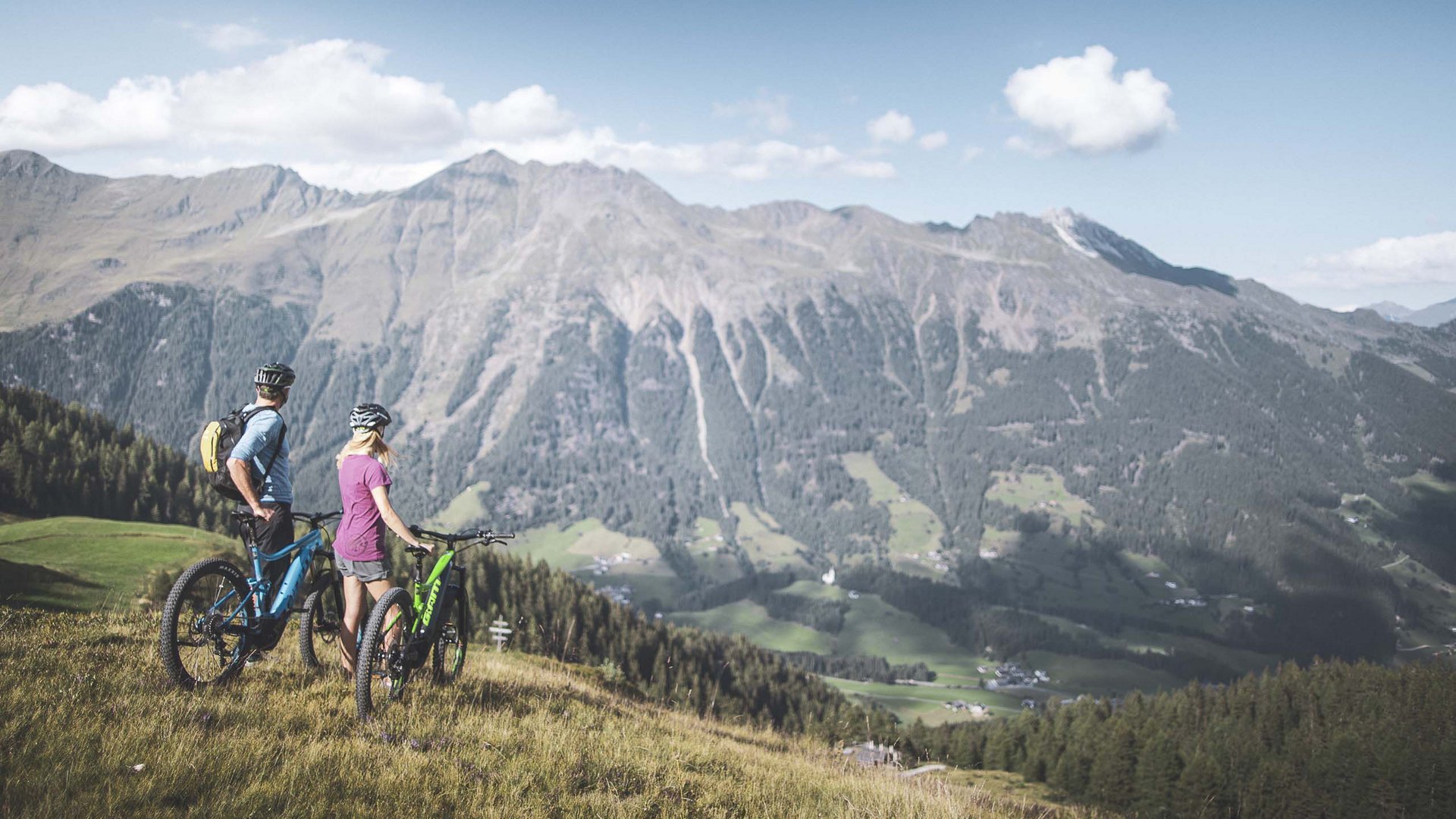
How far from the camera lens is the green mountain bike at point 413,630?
372 inches

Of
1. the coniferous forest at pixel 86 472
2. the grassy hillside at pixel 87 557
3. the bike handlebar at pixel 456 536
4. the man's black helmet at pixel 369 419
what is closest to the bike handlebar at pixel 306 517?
the bike handlebar at pixel 456 536

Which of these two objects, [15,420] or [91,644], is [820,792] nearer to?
[91,644]

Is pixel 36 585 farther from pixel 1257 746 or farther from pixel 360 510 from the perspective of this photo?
pixel 1257 746

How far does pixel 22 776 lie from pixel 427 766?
10.8 ft

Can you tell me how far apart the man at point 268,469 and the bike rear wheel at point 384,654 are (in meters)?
1.82

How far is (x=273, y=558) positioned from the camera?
1037 cm

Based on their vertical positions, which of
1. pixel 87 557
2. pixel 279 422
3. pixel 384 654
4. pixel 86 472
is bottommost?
pixel 86 472

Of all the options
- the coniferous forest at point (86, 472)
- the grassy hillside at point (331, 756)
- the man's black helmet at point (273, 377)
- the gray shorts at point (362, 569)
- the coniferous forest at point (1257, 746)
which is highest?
the man's black helmet at point (273, 377)

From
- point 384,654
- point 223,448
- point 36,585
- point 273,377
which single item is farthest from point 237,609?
point 36,585

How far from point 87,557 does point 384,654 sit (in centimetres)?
3321

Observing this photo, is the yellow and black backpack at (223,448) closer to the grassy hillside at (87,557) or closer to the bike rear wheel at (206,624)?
the bike rear wheel at (206,624)

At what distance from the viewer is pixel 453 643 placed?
38.0 ft

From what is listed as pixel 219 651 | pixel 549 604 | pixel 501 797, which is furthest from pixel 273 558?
pixel 549 604

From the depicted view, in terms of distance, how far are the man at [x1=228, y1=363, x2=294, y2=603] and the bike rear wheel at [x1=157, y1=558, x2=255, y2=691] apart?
1.68ft
